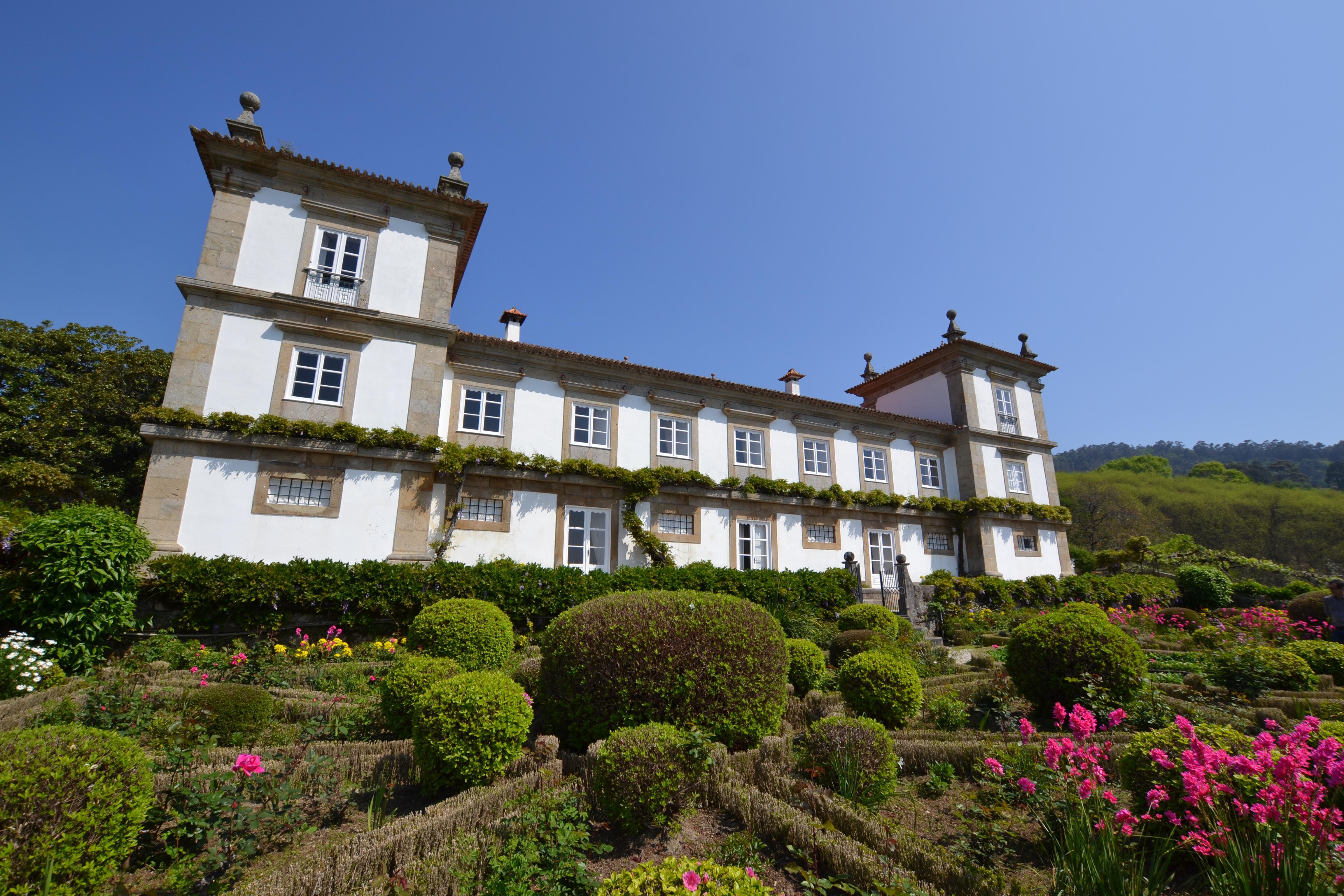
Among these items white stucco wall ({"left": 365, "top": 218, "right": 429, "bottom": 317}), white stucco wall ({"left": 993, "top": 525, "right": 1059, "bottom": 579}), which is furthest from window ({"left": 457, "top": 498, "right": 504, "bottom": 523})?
white stucco wall ({"left": 993, "top": 525, "right": 1059, "bottom": 579})

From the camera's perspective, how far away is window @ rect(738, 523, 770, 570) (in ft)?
61.8

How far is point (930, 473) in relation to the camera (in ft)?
77.9

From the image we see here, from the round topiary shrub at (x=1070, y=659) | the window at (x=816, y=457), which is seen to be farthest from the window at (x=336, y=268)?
the round topiary shrub at (x=1070, y=659)

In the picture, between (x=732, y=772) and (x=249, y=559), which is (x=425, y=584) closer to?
(x=249, y=559)

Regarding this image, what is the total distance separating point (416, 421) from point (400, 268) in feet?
14.0

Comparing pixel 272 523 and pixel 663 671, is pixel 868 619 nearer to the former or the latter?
pixel 663 671

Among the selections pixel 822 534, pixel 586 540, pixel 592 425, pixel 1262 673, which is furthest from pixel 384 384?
pixel 1262 673

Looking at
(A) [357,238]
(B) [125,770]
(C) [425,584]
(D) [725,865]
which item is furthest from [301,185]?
(D) [725,865]

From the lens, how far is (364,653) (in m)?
10.9

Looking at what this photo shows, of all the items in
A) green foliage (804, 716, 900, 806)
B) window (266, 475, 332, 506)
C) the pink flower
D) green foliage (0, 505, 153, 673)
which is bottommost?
green foliage (804, 716, 900, 806)

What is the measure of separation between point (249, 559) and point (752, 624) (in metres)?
11.8

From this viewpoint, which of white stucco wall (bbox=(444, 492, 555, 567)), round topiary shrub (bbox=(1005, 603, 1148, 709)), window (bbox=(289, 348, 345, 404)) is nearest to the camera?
round topiary shrub (bbox=(1005, 603, 1148, 709))

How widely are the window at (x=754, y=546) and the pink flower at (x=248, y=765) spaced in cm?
1556

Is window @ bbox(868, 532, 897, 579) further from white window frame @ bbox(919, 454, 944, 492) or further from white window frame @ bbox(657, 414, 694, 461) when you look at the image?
white window frame @ bbox(657, 414, 694, 461)
